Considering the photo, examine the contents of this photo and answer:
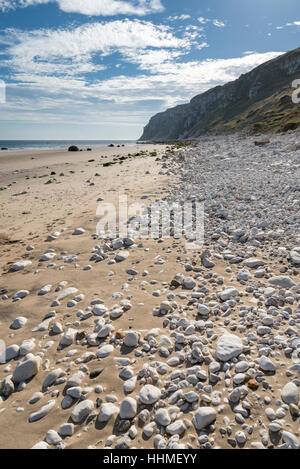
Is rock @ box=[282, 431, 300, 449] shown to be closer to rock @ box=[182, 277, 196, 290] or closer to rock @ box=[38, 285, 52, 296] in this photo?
rock @ box=[182, 277, 196, 290]

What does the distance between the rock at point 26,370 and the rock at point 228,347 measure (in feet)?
7.88

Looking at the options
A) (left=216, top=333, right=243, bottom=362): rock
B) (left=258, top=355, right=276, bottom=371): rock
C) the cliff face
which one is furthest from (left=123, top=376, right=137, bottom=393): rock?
the cliff face

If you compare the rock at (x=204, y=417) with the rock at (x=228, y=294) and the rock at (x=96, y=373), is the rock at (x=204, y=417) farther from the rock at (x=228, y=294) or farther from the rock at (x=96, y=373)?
the rock at (x=228, y=294)

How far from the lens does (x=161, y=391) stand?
10.3ft

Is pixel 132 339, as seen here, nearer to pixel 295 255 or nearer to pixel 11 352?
pixel 11 352

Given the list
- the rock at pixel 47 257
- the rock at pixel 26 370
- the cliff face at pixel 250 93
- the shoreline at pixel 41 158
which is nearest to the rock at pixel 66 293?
the rock at pixel 26 370

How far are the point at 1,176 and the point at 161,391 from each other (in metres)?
25.5

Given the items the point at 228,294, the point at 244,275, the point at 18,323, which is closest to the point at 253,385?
A: the point at 228,294

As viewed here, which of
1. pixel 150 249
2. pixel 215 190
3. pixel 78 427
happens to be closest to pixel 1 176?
pixel 215 190

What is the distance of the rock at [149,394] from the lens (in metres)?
2.98

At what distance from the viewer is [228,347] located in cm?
357

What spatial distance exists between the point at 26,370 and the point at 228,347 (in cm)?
266
